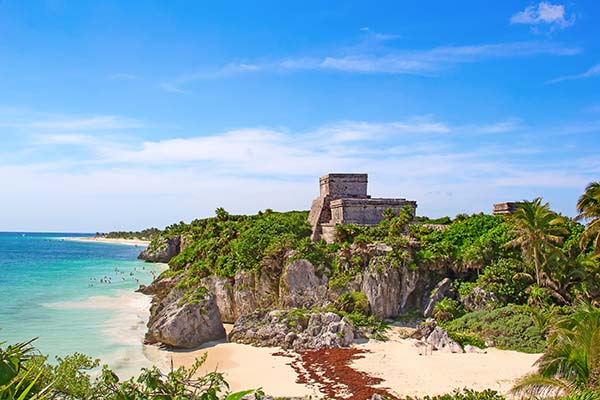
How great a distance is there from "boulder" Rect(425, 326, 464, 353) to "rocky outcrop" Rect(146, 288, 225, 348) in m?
9.68

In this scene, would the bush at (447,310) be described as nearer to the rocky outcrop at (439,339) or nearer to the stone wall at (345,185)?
the rocky outcrop at (439,339)

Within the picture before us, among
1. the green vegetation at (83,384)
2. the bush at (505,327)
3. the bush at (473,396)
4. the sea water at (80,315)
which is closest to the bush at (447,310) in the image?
the bush at (505,327)

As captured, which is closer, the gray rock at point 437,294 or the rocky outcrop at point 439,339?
the rocky outcrop at point 439,339

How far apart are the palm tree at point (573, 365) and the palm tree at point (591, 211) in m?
13.4

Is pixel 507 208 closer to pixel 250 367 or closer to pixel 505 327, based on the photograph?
pixel 505 327

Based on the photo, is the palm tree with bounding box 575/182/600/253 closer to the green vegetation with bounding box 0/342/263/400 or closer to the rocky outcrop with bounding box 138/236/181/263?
the green vegetation with bounding box 0/342/263/400

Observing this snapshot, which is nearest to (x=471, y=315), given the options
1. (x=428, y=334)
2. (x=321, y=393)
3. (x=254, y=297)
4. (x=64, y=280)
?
(x=428, y=334)

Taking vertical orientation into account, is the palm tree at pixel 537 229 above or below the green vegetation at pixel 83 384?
above

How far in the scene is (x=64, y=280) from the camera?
5138cm

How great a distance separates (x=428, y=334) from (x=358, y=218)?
10.8 m

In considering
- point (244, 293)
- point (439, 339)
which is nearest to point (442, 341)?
point (439, 339)

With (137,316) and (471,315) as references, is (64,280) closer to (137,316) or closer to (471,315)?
(137,316)

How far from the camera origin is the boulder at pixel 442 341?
60.4 ft

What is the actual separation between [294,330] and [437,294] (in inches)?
295
